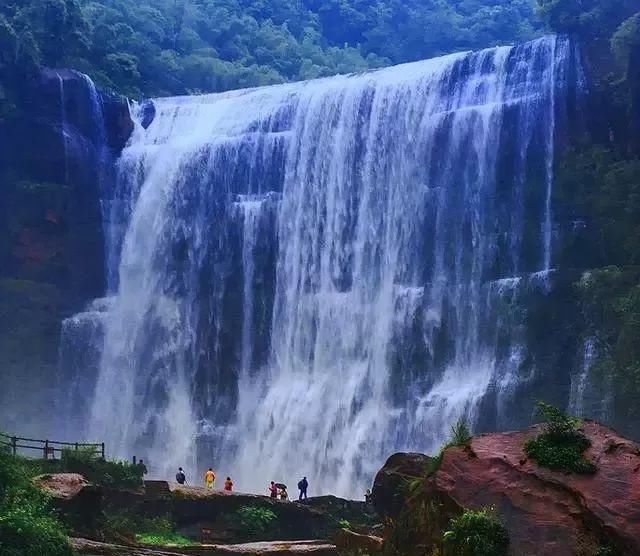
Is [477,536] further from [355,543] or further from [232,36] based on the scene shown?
[232,36]

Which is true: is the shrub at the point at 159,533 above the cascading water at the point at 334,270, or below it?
below

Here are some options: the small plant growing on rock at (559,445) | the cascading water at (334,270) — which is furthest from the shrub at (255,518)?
the small plant growing on rock at (559,445)

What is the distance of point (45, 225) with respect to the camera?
44.0 meters

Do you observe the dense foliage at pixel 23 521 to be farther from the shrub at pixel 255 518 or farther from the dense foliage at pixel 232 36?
the dense foliage at pixel 232 36

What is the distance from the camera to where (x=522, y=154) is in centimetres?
3822

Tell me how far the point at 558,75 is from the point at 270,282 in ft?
50.6

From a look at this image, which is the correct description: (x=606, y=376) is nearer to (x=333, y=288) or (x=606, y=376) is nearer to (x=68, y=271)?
(x=333, y=288)

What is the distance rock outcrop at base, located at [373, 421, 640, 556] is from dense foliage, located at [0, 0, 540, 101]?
3847cm

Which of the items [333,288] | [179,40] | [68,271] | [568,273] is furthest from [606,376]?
[179,40]

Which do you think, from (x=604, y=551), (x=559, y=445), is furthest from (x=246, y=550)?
(x=604, y=551)

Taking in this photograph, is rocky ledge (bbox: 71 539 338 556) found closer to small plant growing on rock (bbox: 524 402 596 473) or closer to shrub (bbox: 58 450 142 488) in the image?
shrub (bbox: 58 450 142 488)

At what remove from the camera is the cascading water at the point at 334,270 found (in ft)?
119

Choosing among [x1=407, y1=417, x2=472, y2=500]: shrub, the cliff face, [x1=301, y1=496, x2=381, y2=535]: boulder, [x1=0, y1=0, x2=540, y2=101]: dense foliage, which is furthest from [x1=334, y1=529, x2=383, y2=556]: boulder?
[x1=0, y1=0, x2=540, y2=101]: dense foliage

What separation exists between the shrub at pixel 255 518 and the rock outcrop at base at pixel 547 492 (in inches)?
491
